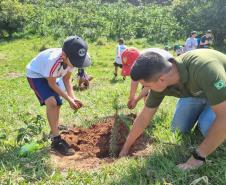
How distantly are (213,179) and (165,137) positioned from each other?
3.69ft

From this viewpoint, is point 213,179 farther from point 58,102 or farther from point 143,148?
point 58,102

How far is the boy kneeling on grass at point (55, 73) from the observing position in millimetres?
4926

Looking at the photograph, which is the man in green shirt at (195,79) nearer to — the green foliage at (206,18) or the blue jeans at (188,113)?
the blue jeans at (188,113)

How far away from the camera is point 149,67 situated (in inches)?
141

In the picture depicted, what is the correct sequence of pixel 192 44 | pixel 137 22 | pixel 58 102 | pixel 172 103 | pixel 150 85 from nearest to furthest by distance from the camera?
pixel 150 85 → pixel 58 102 → pixel 172 103 → pixel 192 44 → pixel 137 22

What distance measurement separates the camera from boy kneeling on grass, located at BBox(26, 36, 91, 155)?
4926 mm

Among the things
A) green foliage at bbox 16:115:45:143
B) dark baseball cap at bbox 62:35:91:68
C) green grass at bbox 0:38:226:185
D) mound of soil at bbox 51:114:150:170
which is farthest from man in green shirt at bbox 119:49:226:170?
green foliage at bbox 16:115:45:143

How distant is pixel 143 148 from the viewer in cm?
491

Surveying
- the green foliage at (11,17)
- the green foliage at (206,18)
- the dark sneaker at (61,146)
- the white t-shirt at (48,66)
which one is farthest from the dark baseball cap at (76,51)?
the green foliage at (11,17)

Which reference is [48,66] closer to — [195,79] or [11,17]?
[195,79]

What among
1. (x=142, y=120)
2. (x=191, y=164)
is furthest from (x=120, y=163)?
(x=191, y=164)

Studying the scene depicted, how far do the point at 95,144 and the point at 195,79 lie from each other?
2.05 m

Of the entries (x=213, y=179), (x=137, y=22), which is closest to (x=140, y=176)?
(x=213, y=179)

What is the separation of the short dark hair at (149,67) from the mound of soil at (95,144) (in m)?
1.23
